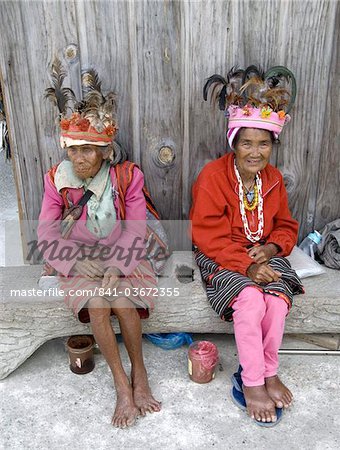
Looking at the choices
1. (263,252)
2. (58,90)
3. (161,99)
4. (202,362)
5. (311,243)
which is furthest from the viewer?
(311,243)

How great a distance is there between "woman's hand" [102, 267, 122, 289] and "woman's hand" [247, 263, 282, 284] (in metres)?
0.70

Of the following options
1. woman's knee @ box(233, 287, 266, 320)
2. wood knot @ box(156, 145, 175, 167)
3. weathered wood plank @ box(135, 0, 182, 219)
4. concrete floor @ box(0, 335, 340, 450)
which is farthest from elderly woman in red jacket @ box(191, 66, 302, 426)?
wood knot @ box(156, 145, 175, 167)

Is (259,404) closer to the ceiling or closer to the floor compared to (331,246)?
closer to the floor

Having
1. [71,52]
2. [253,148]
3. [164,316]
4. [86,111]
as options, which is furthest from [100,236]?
[71,52]

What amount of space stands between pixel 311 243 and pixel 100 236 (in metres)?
1.41

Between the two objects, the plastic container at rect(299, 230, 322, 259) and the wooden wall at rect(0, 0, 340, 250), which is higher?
the wooden wall at rect(0, 0, 340, 250)

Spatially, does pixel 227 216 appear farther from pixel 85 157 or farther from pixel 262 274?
pixel 85 157

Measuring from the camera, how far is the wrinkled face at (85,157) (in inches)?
102

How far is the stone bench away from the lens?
2744 mm

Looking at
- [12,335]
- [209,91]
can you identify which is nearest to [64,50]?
[209,91]

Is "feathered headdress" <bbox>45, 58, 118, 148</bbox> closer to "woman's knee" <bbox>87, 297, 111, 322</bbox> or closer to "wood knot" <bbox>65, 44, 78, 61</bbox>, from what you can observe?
"wood knot" <bbox>65, 44, 78, 61</bbox>

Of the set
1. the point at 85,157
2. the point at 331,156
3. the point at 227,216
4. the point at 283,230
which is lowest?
the point at 283,230

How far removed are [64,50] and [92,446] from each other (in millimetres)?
2123

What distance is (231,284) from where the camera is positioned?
259cm
